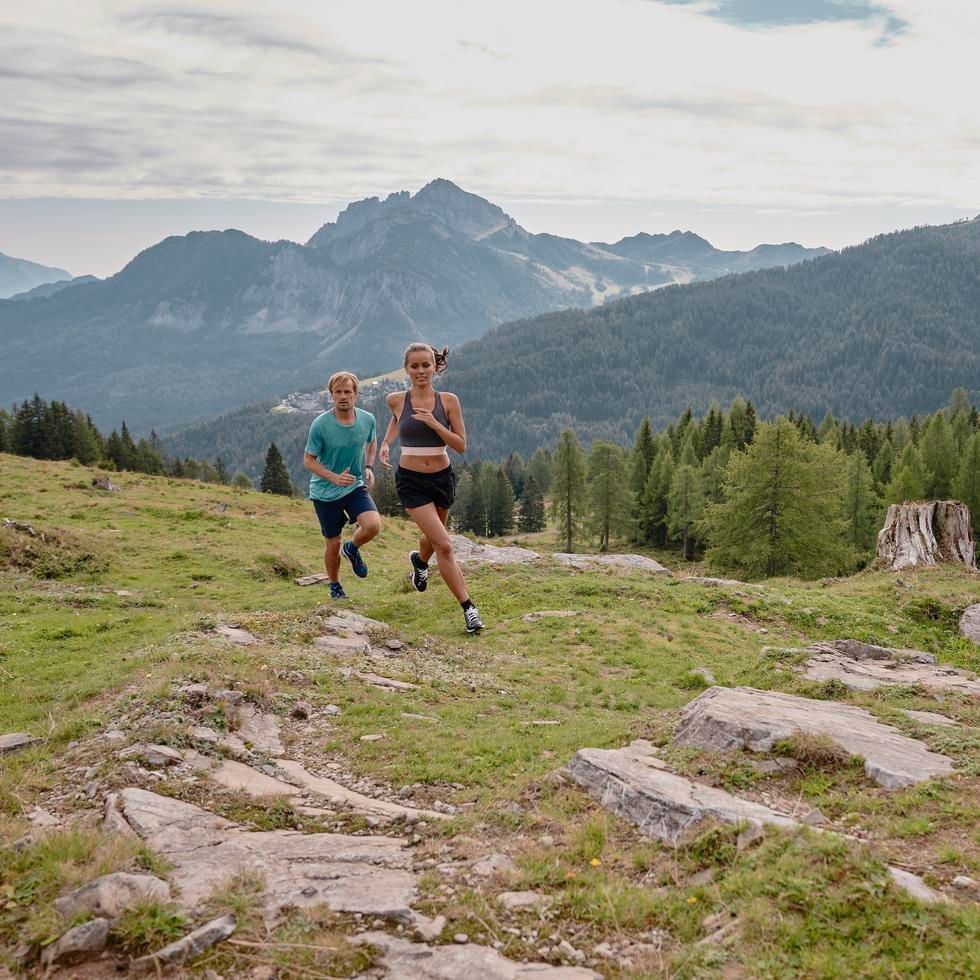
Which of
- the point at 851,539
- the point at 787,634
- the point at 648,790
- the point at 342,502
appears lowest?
the point at 851,539

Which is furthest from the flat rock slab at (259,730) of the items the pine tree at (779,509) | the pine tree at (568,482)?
the pine tree at (568,482)

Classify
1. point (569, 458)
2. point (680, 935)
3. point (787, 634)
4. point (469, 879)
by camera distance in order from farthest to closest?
point (569, 458) → point (787, 634) → point (469, 879) → point (680, 935)

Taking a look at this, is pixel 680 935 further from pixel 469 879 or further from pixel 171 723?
pixel 171 723

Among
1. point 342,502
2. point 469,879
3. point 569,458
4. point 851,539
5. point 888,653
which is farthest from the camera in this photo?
point 569,458

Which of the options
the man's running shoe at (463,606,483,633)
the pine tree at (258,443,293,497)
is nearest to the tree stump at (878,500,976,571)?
the man's running shoe at (463,606,483,633)

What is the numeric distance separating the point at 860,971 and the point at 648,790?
212cm

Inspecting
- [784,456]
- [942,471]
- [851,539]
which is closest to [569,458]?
[851,539]

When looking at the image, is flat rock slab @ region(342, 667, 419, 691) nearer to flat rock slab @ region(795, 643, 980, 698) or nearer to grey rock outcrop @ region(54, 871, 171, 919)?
grey rock outcrop @ region(54, 871, 171, 919)

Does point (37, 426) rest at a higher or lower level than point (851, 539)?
higher

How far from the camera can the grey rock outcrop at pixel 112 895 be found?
13.1 ft

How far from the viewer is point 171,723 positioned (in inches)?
266

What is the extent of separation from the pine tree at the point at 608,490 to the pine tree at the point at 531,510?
35.9 metres

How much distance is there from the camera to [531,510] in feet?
349

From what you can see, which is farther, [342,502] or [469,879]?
[342,502]
